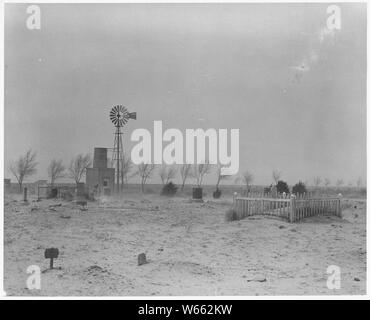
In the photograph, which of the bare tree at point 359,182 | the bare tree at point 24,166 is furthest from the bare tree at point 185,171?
the bare tree at point 359,182

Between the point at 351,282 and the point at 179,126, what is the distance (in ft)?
16.7

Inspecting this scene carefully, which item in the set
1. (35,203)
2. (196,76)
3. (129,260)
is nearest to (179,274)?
(129,260)

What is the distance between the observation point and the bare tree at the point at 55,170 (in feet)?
31.7

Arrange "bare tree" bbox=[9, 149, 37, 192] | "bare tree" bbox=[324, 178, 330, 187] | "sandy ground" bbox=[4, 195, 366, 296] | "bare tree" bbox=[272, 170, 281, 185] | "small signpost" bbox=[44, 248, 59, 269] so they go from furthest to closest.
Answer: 1. "bare tree" bbox=[324, 178, 330, 187]
2. "bare tree" bbox=[272, 170, 281, 185]
3. "bare tree" bbox=[9, 149, 37, 192]
4. "small signpost" bbox=[44, 248, 59, 269]
5. "sandy ground" bbox=[4, 195, 366, 296]

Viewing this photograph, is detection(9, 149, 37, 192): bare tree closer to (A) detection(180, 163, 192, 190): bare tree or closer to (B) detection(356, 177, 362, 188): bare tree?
(A) detection(180, 163, 192, 190): bare tree

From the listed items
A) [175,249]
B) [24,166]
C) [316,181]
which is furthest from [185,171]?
[24,166]

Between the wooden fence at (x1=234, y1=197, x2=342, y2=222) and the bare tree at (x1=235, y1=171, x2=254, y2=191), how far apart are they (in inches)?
16.7

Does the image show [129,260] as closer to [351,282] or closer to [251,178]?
[251,178]

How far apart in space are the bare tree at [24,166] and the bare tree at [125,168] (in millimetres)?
1973

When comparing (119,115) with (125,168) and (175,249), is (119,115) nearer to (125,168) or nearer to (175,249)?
(125,168)

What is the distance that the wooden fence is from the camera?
1012 centimetres

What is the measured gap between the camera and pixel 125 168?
9.97 metres

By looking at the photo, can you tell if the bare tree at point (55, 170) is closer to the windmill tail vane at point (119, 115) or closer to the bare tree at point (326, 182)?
the windmill tail vane at point (119, 115)

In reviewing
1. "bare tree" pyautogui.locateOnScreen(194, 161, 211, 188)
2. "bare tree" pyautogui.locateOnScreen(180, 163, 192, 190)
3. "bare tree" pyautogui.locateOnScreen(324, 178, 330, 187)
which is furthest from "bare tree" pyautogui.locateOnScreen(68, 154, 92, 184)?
"bare tree" pyautogui.locateOnScreen(324, 178, 330, 187)
